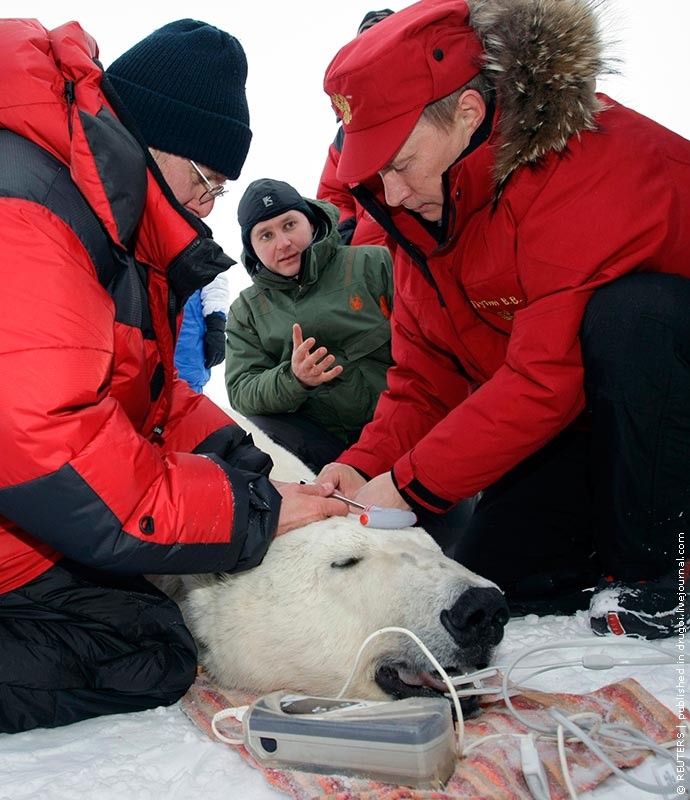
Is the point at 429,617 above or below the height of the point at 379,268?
below

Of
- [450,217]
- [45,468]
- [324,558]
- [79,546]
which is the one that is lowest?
[324,558]

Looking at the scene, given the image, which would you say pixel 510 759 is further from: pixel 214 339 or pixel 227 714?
pixel 214 339

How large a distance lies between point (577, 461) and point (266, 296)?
1.65 meters

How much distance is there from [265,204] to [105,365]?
207 centimetres

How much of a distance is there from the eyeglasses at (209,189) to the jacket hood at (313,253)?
4.55 feet

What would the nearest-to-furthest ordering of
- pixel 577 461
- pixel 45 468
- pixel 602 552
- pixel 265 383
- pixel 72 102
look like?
pixel 45 468
pixel 72 102
pixel 602 552
pixel 577 461
pixel 265 383

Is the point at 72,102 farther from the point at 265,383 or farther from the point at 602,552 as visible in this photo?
the point at 265,383

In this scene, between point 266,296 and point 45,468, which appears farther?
point 266,296

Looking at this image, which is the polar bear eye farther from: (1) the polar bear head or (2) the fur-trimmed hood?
(2) the fur-trimmed hood

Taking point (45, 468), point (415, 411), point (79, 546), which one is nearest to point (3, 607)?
point (79, 546)

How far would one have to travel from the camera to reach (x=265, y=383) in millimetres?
3439

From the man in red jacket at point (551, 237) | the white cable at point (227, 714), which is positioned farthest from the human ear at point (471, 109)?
the white cable at point (227, 714)

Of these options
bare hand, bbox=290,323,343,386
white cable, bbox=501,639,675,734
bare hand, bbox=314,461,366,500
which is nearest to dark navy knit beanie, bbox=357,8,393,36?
bare hand, bbox=290,323,343,386

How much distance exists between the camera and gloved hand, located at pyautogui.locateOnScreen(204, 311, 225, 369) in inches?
203
